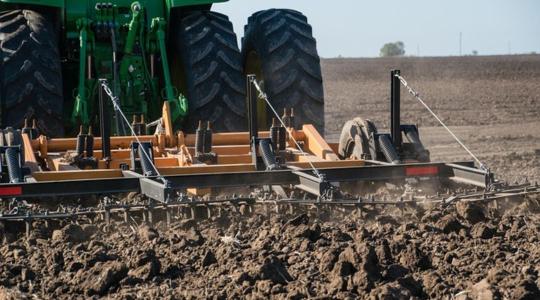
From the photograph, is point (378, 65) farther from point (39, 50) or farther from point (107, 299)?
point (107, 299)

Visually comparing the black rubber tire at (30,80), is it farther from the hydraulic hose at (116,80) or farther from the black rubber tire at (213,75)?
the black rubber tire at (213,75)

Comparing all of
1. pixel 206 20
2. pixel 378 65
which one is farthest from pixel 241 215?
pixel 378 65

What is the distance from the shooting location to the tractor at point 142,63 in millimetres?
9234

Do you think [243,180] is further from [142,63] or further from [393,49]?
[393,49]

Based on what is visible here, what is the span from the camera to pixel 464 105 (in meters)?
25.4

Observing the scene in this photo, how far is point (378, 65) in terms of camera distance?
167 feet

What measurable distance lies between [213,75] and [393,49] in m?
99.2

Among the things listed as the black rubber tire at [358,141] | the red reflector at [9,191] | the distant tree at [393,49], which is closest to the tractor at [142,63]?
the black rubber tire at [358,141]

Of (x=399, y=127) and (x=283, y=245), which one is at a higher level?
(x=399, y=127)

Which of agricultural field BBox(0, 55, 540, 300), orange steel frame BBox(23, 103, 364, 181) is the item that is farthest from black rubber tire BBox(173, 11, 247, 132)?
agricultural field BBox(0, 55, 540, 300)

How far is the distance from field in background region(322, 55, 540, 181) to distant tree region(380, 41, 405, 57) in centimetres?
5734

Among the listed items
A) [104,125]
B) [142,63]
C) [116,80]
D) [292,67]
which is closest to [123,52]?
[142,63]

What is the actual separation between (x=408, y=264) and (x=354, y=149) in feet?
12.1

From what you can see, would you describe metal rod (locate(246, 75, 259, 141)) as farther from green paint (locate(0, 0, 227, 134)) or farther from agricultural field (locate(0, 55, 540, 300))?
agricultural field (locate(0, 55, 540, 300))
